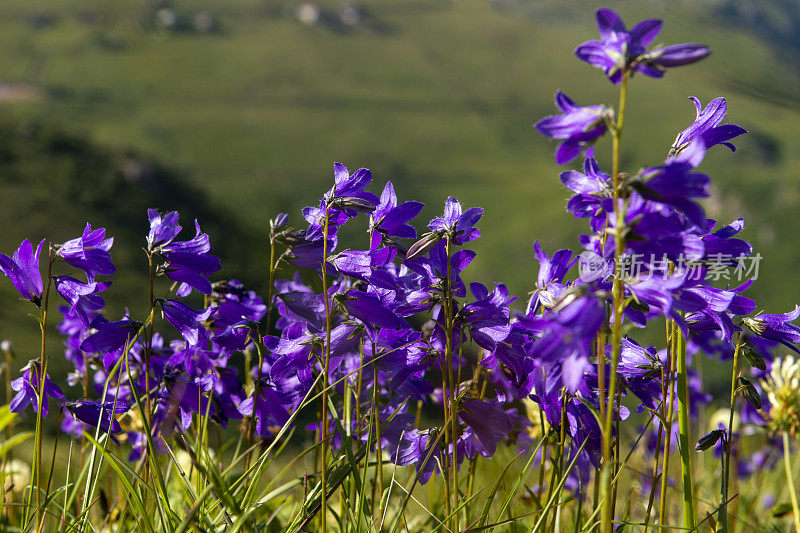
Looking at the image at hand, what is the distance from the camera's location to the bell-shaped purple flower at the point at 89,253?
7.82 ft

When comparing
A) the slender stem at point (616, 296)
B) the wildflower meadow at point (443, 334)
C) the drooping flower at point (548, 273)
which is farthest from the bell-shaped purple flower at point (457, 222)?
the slender stem at point (616, 296)

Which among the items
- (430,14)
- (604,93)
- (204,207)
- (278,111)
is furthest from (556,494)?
(430,14)

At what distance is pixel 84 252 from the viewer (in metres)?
2.40

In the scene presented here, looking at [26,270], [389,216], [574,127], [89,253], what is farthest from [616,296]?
[26,270]

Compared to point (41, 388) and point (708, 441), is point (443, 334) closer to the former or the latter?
point (708, 441)

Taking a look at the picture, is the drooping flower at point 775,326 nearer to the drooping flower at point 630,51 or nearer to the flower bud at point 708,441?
the flower bud at point 708,441

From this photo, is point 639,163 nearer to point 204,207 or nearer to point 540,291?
point 204,207

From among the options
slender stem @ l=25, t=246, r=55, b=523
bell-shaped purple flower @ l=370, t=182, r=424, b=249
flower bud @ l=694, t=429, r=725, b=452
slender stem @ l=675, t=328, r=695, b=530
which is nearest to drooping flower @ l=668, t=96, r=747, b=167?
slender stem @ l=675, t=328, r=695, b=530

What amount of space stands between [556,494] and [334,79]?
14407cm

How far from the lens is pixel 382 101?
13362 cm

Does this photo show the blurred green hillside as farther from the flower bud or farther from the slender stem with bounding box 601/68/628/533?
the slender stem with bounding box 601/68/628/533

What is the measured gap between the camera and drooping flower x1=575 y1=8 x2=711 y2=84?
178 cm

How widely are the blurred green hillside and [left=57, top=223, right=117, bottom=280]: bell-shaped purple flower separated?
5622 cm

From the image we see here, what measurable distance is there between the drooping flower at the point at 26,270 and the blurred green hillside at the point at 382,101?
56216 millimetres
